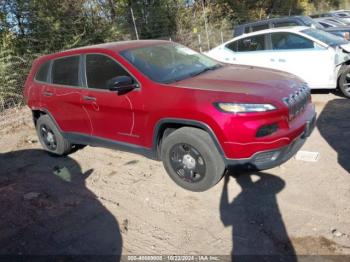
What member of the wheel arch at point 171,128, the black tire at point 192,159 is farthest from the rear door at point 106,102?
the black tire at point 192,159

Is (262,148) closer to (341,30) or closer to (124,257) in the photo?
(124,257)

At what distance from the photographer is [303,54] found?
24.3 feet

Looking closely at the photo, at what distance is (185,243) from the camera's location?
349cm

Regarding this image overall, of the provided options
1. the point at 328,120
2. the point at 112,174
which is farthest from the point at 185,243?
the point at 328,120

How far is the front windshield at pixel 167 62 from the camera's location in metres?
4.54

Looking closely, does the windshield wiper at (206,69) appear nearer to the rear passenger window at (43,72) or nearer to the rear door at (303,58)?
the rear passenger window at (43,72)

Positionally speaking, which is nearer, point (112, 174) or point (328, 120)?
point (112, 174)

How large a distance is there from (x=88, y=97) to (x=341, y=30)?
9.39 m

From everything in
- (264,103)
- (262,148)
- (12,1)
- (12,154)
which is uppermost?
(12,1)

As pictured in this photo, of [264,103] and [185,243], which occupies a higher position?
[264,103]

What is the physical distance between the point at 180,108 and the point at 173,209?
44.0 inches

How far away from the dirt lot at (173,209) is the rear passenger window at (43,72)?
1468mm

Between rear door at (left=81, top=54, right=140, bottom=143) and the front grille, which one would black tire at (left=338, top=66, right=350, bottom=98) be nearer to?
the front grille

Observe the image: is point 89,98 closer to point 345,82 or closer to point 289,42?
point 289,42
